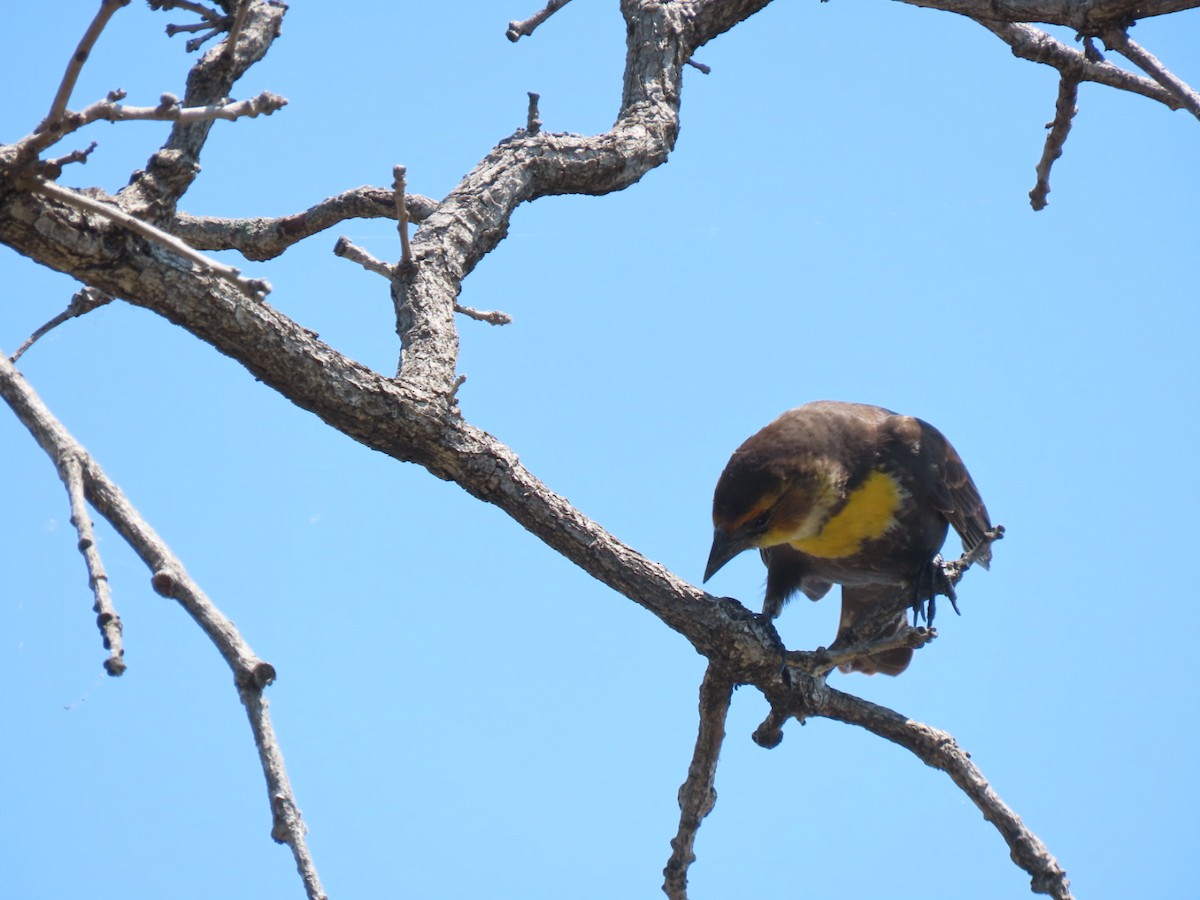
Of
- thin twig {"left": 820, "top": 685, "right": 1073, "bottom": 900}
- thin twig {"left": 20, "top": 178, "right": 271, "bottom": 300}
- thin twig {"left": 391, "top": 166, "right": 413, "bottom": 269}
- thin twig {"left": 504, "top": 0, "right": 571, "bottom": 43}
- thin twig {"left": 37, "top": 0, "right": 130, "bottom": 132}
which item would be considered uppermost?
thin twig {"left": 504, "top": 0, "right": 571, "bottom": 43}

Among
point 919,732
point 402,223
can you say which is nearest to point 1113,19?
point 402,223

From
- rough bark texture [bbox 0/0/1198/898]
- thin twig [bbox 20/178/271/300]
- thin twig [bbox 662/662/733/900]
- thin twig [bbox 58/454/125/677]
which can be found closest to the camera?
thin twig [bbox 20/178/271/300]

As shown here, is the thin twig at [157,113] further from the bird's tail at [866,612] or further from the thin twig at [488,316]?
the bird's tail at [866,612]

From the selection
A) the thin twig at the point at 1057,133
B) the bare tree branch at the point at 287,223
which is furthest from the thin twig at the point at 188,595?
the thin twig at the point at 1057,133

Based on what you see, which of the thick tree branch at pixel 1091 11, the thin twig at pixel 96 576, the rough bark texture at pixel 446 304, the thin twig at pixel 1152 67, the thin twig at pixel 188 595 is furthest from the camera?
the thick tree branch at pixel 1091 11

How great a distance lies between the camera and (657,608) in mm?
3174

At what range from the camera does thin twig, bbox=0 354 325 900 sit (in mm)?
1803

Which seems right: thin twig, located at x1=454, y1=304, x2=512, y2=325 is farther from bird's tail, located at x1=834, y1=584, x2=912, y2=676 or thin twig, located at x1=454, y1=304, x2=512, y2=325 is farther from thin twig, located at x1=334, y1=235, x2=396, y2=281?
bird's tail, located at x1=834, y1=584, x2=912, y2=676

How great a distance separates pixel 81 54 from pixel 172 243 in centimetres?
36

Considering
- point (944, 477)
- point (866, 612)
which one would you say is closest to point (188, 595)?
point (866, 612)

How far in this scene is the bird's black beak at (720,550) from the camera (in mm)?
4551

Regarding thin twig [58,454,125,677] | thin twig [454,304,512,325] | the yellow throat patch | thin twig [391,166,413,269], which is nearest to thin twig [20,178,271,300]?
thin twig [58,454,125,677]

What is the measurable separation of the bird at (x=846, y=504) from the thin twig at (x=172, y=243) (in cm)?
317

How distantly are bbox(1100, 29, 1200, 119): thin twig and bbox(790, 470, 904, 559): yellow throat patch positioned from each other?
241 centimetres
